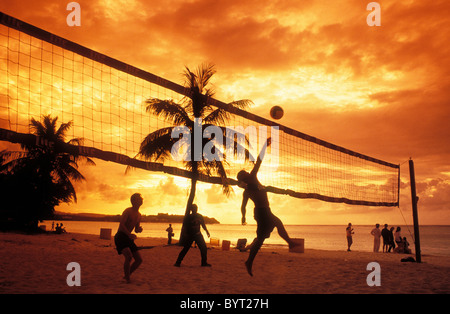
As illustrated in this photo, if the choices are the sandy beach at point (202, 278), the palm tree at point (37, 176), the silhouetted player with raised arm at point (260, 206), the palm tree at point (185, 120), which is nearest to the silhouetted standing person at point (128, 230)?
the sandy beach at point (202, 278)

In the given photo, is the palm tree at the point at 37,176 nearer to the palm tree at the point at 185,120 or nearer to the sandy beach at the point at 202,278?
the palm tree at the point at 185,120

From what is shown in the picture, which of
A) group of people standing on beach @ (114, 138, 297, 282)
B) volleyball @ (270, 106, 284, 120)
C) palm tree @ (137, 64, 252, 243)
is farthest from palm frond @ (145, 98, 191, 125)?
group of people standing on beach @ (114, 138, 297, 282)

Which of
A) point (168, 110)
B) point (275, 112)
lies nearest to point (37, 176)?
point (168, 110)

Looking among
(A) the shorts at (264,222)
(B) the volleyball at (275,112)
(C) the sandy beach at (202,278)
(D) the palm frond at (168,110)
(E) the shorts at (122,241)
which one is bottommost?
(C) the sandy beach at (202,278)

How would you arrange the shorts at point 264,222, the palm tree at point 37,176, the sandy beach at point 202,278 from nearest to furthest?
the shorts at point 264,222 < the sandy beach at point 202,278 < the palm tree at point 37,176

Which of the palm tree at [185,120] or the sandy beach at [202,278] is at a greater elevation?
the palm tree at [185,120]

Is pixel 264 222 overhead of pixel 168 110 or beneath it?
beneath

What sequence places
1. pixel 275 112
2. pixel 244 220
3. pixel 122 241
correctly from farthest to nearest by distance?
pixel 275 112
pixel 122 241
pixel 244 220

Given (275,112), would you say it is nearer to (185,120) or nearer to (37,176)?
(185,120)

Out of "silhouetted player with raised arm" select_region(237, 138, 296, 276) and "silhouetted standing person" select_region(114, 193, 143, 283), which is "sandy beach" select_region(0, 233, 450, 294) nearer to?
"silhouetted standing person" select_region(114, 193, 143, 283)

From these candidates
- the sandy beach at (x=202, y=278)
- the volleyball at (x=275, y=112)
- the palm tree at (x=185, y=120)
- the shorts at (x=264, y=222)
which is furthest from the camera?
the palm tree at (x=185, y=120)

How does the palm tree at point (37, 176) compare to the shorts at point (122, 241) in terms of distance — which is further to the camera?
the palm tree at point (37, 176)
